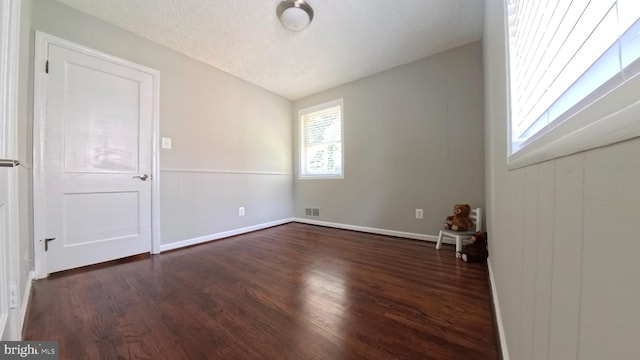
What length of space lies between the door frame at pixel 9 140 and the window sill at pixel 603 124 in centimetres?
153

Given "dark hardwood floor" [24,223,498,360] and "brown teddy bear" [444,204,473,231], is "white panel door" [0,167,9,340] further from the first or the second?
"brown teddy bear" [444,204,473,231]

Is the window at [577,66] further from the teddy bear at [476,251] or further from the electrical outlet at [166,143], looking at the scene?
the electrical outlet at [166,143]

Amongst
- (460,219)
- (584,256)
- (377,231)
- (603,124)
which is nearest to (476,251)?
(460,219)

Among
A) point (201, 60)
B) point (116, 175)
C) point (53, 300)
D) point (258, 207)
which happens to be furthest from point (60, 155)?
point (258, 207)

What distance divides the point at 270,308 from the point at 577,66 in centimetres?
154

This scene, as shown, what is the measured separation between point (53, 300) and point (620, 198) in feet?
8.17

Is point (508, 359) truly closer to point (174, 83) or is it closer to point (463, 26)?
point (463, 26)

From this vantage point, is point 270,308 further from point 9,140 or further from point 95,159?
point 95,159

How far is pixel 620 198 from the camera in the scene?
24 centimetres

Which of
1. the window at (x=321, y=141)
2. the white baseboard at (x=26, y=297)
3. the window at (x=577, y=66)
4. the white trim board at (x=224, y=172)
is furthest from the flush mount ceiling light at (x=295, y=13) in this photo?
the white baseboard at (x=26, y=297)

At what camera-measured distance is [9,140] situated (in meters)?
0.86

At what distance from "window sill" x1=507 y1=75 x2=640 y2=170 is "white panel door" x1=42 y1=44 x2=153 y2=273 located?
291 cm

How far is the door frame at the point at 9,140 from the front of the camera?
0.79m

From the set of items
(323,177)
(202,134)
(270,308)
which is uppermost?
(202,134)
